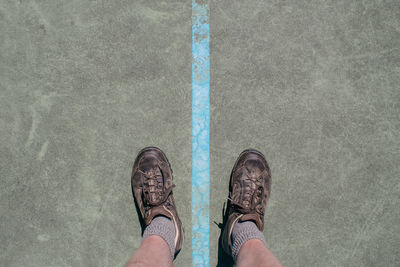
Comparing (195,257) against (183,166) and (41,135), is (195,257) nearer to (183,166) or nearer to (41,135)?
(183,166)

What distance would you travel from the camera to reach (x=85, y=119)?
249 centimetres

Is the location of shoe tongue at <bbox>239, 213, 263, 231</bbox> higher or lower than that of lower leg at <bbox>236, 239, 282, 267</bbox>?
higher

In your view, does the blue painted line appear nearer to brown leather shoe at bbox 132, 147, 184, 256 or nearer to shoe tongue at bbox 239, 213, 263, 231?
brown leather shoe at bbox 132, 147, 184, 256

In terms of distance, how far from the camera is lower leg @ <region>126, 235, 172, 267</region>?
197 centimetres

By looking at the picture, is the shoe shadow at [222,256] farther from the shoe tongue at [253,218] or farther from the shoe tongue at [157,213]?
the shoe tongue at [157,213]

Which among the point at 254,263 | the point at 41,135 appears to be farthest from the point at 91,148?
the point at 254,263

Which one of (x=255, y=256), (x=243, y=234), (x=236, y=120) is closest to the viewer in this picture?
(x=255, y=256)

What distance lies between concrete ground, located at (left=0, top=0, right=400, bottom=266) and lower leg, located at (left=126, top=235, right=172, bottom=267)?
14.7 inches

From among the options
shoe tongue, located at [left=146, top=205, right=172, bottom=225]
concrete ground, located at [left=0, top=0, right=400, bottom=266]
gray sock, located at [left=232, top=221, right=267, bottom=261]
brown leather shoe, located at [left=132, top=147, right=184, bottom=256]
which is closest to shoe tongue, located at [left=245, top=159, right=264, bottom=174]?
concrete ground, located at [left=0, top=0, right=400, bottom=266]

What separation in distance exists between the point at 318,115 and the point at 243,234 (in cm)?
125

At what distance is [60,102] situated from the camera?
2512 millimetres

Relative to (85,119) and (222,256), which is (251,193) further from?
(85,119)

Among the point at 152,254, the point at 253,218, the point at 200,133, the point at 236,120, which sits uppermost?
the point at 236,120

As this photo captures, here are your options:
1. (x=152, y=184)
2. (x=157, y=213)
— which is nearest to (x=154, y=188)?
(x=152, y=184)
